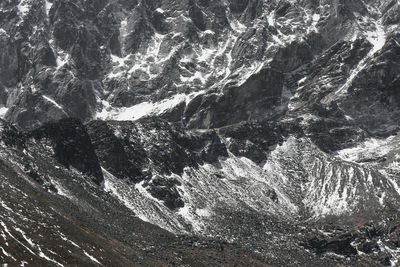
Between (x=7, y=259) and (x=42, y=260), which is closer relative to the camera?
(x=7, y=259)

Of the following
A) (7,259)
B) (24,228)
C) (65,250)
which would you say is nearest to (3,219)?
(24,228)

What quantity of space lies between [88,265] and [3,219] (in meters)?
28.3

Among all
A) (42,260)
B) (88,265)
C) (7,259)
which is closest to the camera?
(7,259)

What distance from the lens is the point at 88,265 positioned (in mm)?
193000

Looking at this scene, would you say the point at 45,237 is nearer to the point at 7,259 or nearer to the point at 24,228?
the point at 24,228

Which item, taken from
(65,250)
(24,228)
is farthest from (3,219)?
(65,250)

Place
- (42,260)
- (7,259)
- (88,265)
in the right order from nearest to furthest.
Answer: (7,259) < (42,260) < (88,265)

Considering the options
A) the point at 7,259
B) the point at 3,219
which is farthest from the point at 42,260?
the point at 3,219

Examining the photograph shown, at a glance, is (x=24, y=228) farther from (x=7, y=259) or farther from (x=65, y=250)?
(x=7, y=259)

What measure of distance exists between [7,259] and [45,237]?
32068 mm

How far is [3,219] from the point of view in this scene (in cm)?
19750

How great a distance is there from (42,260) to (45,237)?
21295 millimetres

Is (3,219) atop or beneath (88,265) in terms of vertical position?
atop

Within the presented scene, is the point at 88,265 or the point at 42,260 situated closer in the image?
the point at 42,260
